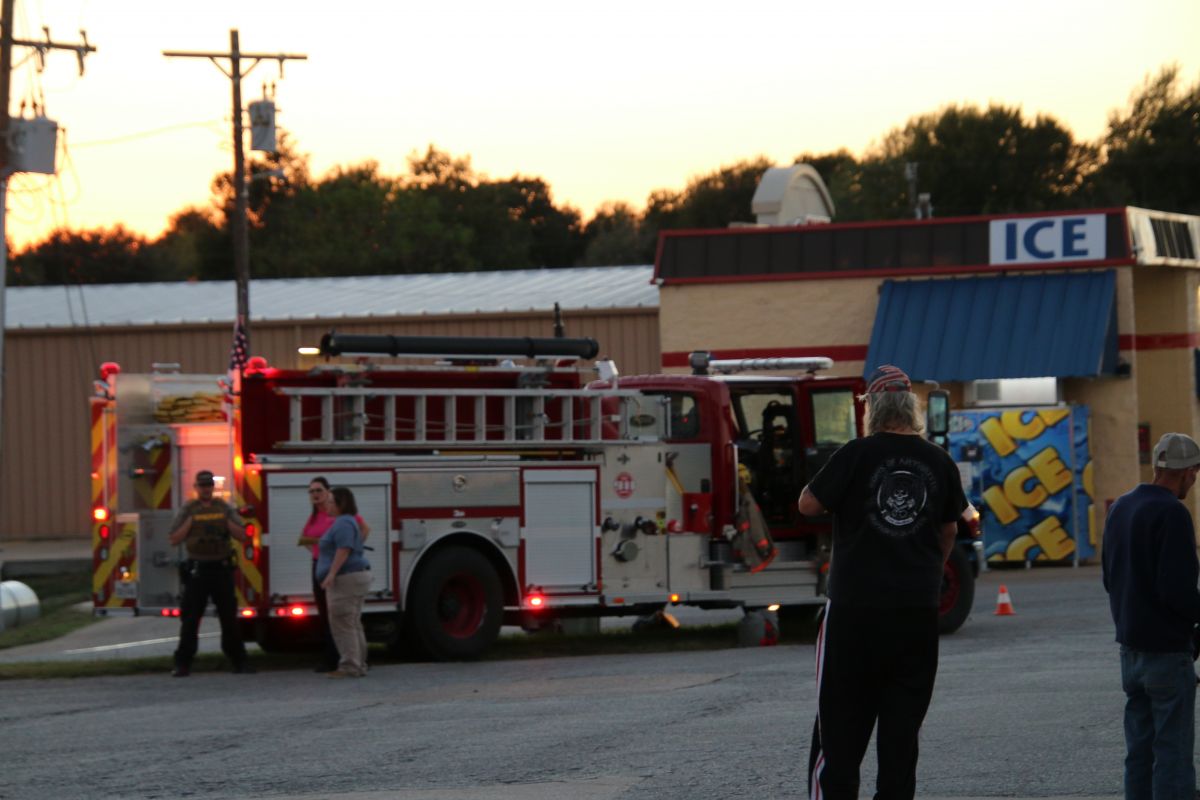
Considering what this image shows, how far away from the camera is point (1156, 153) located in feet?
235

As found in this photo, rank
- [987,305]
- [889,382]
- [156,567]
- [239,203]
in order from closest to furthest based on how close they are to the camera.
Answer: [889,382] < [156,567] < [987,305] < [239,203]

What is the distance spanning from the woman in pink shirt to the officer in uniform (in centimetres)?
59

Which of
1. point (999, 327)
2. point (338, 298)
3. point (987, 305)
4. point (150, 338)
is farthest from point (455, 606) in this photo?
point (338, 298)

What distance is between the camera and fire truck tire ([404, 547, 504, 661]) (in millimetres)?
16922

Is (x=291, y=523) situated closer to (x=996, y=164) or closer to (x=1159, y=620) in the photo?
(x=1159, y=620)

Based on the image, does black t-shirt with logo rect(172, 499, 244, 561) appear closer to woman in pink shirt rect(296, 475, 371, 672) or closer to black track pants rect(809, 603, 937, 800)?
woman in pink shirt rect(296, 475, 371, 672)

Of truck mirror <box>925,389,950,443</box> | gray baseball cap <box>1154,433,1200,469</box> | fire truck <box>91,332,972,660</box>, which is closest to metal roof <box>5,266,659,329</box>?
truck mirror <box>925,389,950,443</box>

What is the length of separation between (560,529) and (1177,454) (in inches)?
408

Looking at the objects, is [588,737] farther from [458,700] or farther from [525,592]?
[525,592]

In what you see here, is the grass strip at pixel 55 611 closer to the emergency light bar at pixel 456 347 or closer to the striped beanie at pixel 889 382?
the emergency light bar at pixel 456 347

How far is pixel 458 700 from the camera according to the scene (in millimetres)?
13781

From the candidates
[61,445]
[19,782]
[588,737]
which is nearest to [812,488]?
[588,737]

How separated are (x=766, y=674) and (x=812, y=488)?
8.47m

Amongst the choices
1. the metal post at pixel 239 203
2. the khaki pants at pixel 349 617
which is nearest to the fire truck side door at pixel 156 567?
the khaki pants at pixel 349 617
